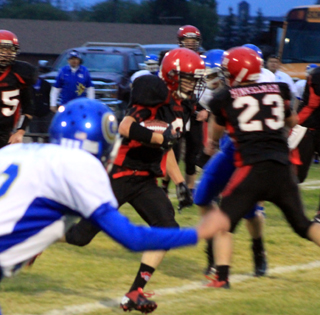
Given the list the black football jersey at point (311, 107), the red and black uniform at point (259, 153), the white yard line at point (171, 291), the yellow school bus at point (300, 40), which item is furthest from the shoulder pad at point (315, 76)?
the yellow school bus at point (300, 40)

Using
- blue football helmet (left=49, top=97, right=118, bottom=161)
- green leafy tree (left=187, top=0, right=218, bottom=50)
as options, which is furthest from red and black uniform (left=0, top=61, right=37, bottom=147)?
green leafy tree (left=187, top=0, right=218, bottom=50)

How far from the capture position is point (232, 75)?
4.53 meters

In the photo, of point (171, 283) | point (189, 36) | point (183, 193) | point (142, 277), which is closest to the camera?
point (142, 277)

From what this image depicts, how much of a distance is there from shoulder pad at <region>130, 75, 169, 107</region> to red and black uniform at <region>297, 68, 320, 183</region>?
2.79 meters

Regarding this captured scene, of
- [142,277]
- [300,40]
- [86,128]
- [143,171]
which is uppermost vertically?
[86,128]

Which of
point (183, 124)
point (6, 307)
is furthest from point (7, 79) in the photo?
point (6, 307)

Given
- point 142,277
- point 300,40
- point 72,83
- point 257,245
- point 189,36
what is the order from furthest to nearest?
point 300,40, point 72,83, point 189,36, point 257,245, point 142,277

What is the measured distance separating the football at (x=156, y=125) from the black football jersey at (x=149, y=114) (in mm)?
41

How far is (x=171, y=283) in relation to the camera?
16.4ft

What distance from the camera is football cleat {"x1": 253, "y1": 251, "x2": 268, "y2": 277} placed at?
5.20m

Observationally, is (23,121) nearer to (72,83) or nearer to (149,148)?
(149,148)

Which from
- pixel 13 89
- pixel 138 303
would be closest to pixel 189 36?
pixel 13 89

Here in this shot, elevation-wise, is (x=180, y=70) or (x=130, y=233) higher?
(x=180, y=70)

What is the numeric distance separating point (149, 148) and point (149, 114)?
9.3 inches
